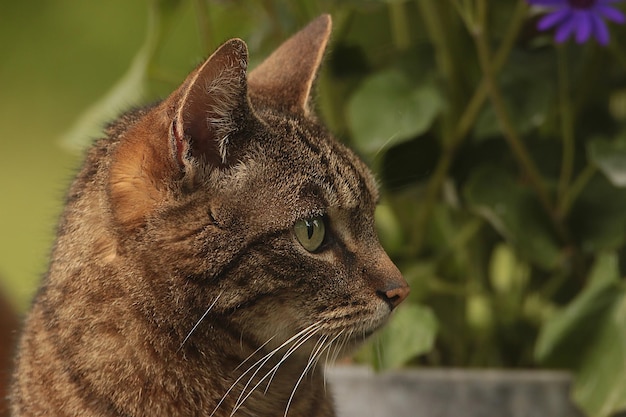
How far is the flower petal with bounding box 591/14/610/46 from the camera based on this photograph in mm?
951

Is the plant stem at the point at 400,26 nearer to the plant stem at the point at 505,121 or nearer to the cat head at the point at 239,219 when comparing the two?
the plant stem at the point at 505,121

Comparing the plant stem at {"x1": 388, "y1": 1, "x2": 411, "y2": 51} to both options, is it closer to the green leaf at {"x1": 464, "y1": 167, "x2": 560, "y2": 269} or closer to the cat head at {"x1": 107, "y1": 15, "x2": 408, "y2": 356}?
the green leaf at {"x1": 464, "y1": 167, "x2": 560, "y2": 269}

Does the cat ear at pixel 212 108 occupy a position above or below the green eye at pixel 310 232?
above

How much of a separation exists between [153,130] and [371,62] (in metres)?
0.65

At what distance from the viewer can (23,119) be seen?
6.32 feet

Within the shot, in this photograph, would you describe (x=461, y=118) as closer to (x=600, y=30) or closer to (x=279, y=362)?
(x=600, y=30)

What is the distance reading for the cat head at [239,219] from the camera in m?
0.68

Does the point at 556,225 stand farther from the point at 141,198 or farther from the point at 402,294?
the point at 141,198

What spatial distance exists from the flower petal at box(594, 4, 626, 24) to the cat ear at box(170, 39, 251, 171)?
470 mm

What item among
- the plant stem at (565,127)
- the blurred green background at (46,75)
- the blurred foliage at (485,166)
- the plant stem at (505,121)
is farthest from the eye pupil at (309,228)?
the blurred green background at (46,75)

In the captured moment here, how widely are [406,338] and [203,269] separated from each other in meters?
0.40

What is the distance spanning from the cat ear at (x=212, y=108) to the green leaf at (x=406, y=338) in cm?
39

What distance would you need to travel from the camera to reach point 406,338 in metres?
1.03

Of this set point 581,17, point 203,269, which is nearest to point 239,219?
point 203,269
